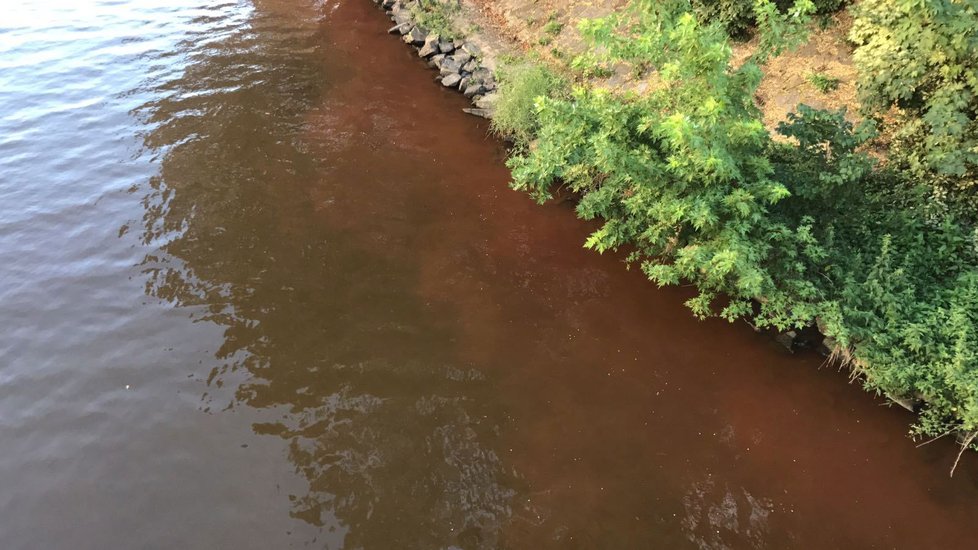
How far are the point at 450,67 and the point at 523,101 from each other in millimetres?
3142

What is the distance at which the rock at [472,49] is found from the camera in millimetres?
12883

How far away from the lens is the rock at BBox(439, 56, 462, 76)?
12555 mm

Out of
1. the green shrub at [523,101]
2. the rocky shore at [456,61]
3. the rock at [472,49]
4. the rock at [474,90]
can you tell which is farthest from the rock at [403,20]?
the green shrub at [523,101]

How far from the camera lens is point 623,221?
7602mm

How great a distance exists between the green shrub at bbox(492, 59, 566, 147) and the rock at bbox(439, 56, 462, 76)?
1.98 meters

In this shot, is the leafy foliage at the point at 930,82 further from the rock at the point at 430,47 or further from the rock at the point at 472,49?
the rock at the point at 430,47

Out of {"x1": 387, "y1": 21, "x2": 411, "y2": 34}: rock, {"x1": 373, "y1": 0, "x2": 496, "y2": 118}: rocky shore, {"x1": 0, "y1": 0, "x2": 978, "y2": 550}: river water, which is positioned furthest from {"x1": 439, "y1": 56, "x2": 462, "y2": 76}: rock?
{"x1": 387, "y1": 21, "x2": 411, "y2": 34}: rock

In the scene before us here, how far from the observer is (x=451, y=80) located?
487 inches

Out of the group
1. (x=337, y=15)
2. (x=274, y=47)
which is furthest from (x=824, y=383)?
(x=337, y=15)

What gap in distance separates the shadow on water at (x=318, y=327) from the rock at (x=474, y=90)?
2.79 metres

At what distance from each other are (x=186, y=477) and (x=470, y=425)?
2.91 m

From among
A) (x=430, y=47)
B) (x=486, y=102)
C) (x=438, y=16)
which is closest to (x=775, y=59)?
(x=486, y=102)

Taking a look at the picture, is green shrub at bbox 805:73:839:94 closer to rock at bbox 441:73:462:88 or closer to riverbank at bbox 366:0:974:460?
riverbank at bbox 366:0:974:460

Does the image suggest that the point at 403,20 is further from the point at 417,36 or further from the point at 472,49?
the point at 472,49
